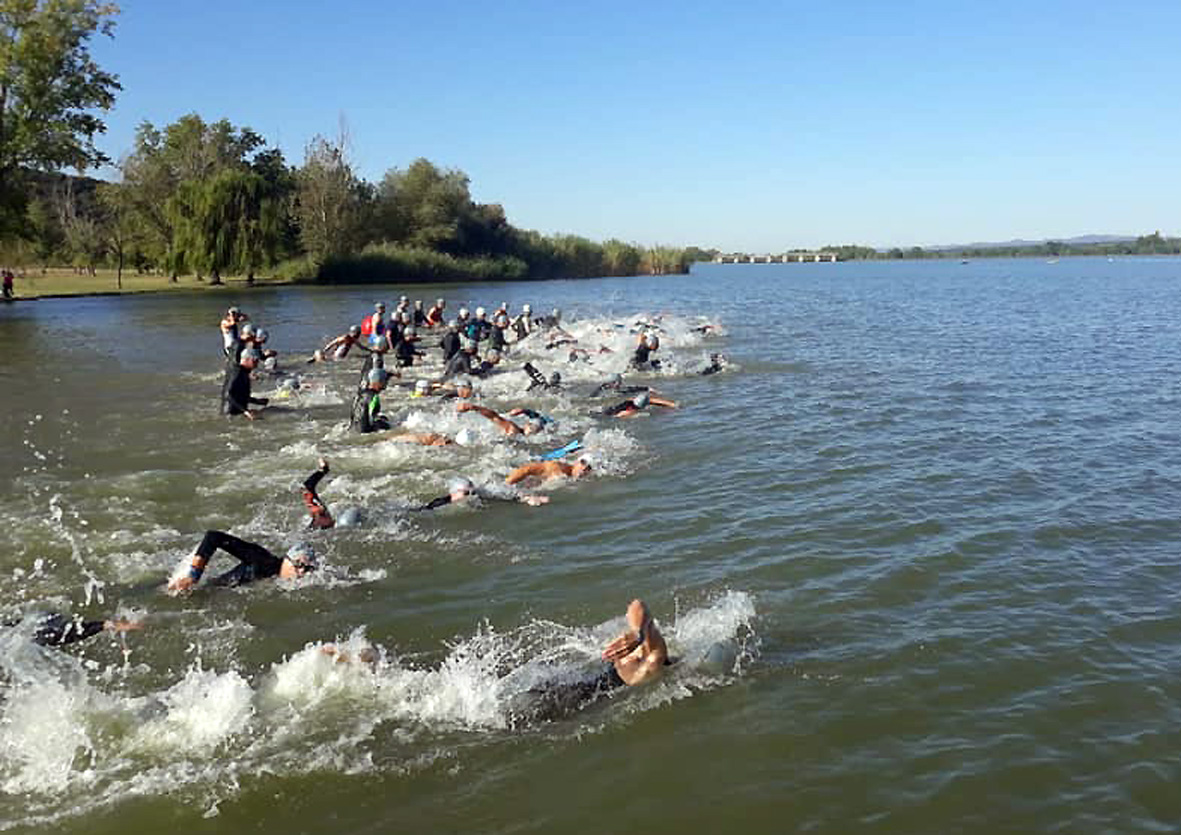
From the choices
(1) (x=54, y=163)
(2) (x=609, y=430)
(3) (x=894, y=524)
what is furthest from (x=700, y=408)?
(1) (x=54, y=163)

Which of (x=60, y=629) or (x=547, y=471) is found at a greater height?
(x=547, y=471)

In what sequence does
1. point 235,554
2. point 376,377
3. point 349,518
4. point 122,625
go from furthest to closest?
point 376,377
point 349,518
point 235,554
point 122,625

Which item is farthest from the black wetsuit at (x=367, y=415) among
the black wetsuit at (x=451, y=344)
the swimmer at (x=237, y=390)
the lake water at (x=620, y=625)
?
the black wetsuit at (x=451, y=344)

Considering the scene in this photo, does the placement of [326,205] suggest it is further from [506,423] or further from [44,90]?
[506,423]

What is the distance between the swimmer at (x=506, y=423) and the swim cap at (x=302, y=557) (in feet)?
Answer: 20.8

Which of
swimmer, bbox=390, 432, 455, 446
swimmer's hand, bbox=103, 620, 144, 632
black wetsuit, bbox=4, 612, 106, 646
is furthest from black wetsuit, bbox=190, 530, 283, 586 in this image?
swimmer, bbox=390, 432, 455, 446

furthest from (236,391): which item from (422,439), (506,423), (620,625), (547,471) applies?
(620,625)

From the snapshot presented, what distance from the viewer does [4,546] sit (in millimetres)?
10203

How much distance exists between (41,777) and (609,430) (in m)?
11.4

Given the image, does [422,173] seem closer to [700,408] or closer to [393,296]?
[393,296]

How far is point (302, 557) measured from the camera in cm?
906

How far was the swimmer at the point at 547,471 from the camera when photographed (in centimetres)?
1249

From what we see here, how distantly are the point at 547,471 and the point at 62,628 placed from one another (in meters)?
6.50

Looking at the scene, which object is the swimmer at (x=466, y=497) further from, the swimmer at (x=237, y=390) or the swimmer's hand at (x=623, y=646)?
the swimmer at (x=237, y=390)
